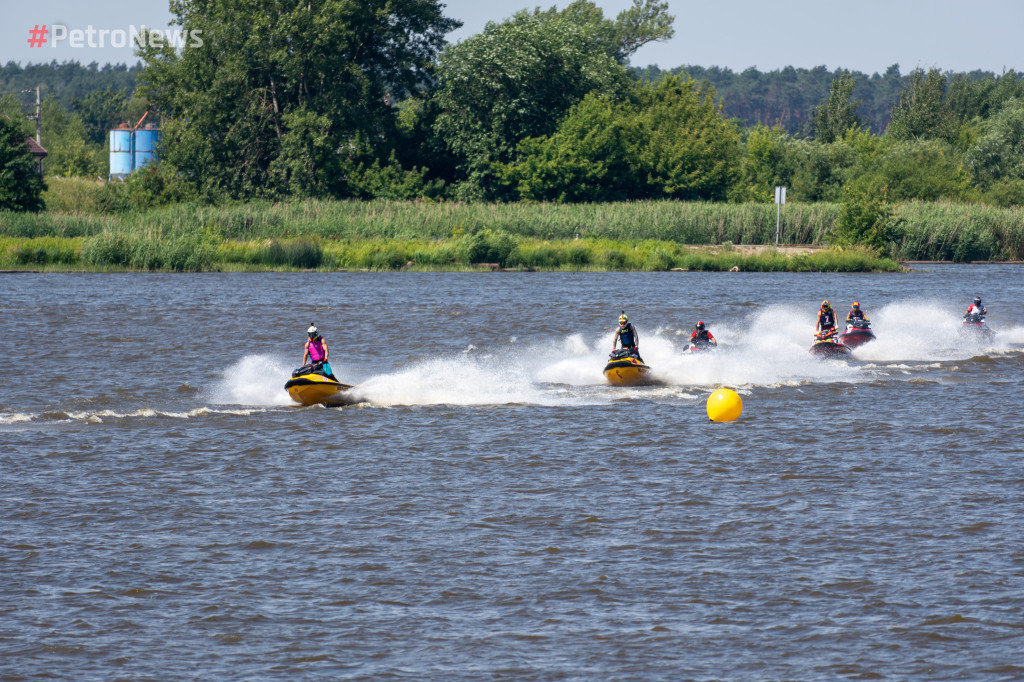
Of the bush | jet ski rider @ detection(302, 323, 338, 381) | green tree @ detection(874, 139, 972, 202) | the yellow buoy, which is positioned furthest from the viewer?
green tree @ detection(874, 139, 972, 202)

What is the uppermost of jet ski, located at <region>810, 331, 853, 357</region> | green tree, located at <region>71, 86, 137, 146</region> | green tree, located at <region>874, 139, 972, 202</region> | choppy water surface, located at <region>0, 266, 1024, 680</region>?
green tree, located at <region>71, 86, 137, 146</region>

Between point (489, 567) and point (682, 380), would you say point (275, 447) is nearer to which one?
point (489, 567)

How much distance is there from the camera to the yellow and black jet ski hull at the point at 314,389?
24453 mm

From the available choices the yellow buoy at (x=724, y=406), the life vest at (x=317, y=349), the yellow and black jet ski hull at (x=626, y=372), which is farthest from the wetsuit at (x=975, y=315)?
the life vest at (x=317, y=349)

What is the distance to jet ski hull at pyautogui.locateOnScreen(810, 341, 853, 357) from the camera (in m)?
32.4

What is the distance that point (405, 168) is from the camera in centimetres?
8338

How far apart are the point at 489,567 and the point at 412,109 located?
243 ft

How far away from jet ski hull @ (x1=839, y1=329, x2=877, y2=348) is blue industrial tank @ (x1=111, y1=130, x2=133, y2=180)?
9966 centimetres

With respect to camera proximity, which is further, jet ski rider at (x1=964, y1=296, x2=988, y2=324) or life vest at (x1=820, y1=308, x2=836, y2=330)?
jet ski rider at (x1=964, y1=296, x2=988, y2=324)

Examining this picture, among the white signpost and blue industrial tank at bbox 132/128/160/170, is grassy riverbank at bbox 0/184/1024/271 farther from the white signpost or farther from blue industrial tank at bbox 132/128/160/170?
blue industrial tank at bbox 132/128/160/170

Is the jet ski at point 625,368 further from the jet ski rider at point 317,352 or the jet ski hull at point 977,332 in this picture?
the jet ski hull at point 977,332

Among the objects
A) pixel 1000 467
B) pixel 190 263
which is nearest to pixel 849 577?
pixel 1000 467

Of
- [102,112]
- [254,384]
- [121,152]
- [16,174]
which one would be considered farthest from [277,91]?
[102,112]

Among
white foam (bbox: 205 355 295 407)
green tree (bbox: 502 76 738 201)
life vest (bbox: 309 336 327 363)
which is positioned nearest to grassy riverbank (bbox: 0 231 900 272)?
green tree (bbox: 502 76 738 201)
